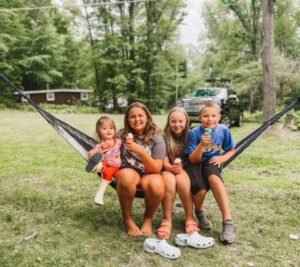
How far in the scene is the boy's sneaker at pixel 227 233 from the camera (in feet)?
7.86

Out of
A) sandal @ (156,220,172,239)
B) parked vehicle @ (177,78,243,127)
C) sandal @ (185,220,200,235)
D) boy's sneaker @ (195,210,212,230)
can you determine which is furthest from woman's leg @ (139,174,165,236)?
parked vehicle @ (177,78,243,127)

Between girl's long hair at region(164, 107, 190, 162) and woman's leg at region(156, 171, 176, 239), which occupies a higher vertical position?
girl's long hair at region(164, 107, 190, 162)

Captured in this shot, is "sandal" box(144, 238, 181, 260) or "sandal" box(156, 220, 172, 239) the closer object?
"sandal" box(144, 238, 181, 260)

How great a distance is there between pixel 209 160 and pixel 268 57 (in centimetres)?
507

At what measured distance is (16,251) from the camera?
7.49 feet

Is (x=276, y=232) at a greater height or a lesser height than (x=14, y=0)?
lesser

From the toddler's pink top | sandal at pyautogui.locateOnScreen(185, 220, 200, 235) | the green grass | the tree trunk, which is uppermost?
Result: the tree trunk

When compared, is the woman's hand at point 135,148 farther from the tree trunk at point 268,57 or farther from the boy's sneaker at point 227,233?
the tree trunk at point 268,57

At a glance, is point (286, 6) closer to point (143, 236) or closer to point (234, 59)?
point (234, 59)

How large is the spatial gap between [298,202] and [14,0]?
2147 centimetres

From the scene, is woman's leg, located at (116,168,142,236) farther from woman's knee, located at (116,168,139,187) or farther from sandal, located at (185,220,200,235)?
sandal, located at (185,220,200,235)

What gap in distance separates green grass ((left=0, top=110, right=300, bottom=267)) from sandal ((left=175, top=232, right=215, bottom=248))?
36 millimetres

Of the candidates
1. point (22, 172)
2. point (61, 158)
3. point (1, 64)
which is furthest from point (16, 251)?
point (1, 64)

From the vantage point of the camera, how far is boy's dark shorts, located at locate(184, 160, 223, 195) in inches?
97.0
